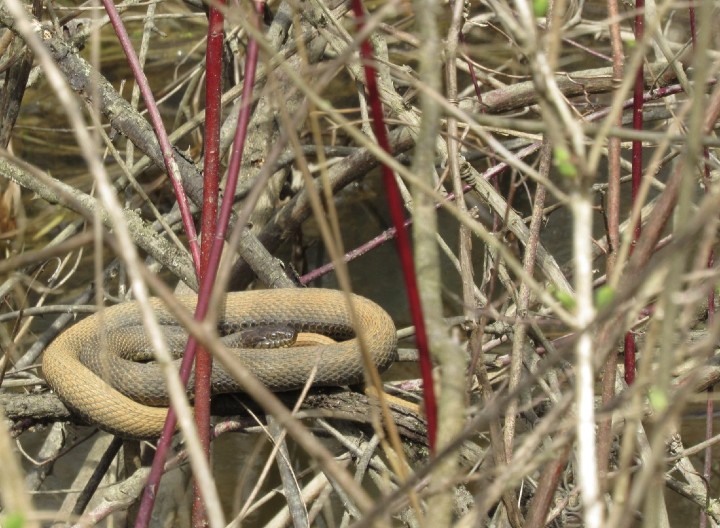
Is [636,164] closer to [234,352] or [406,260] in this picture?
[406,260]

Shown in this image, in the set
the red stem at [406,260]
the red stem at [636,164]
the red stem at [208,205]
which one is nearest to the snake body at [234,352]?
the red stem at [208,205]

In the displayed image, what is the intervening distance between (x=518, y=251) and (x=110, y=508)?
288 centimetres

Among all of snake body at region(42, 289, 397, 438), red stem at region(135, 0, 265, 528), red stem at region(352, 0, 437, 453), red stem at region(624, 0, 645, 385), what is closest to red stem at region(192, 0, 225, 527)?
red stem at region(135, 0, 265, 528)

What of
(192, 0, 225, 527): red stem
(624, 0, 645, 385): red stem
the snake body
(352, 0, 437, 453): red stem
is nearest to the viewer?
(352, 0, 437, 453): red stem

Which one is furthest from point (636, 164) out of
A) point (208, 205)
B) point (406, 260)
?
point (406, 260)

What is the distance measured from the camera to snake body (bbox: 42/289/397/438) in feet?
13.1

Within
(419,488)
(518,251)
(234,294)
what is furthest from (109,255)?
(419,488)

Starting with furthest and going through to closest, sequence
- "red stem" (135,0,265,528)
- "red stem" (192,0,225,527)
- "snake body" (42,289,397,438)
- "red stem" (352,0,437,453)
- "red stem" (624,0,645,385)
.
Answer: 1. "snake body" (42,289,397,438)
2. "red stem" (624,0,645,385)
3. "red stem" (192,0,225,527)
4. "red stem" (135,0,265,528)
5. "red stem" (352,0,437,453)

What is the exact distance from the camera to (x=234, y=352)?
14.3 ft

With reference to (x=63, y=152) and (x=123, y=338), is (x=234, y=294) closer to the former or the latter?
(x=123, y=338)

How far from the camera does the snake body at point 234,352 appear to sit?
13.1 ft

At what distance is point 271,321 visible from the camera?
16.3ft

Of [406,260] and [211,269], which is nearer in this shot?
[406,260]

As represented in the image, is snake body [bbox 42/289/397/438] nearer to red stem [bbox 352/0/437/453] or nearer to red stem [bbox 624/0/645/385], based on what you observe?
red stem [bbox 624/0/645/385]
